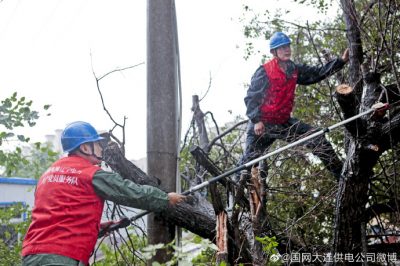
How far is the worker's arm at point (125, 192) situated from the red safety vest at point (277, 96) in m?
2.02

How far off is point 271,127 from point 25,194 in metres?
6.31

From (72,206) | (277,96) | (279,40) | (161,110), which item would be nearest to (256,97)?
(277,96)

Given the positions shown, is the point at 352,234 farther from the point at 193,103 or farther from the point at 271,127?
the point at 193,103

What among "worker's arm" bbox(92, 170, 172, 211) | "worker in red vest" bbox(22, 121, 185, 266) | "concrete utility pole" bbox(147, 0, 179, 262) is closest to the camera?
"worker in red vest" bbox(22, 121, 185, 266)

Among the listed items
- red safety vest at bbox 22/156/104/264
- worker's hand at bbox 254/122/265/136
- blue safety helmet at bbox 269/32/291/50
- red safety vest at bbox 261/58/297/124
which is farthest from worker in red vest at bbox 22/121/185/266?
blue safety helmet at bbox 269/32/291/50

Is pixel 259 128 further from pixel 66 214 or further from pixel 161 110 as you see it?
pixel 66 214

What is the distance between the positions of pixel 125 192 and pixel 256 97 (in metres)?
2.17

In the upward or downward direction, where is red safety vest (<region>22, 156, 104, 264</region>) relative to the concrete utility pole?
downward

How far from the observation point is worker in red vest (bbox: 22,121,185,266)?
2.83 metres

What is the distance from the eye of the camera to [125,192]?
116 inches

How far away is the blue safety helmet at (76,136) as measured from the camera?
319 centimetres

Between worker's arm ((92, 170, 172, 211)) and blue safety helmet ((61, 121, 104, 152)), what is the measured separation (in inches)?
13.7

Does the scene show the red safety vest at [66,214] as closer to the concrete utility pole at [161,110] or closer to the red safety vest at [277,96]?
the concrete utility pole at [161,110]

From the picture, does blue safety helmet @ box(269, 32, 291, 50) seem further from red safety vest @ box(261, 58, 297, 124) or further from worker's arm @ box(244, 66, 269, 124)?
worker's arm @ box(244, 66, 269, 124)
